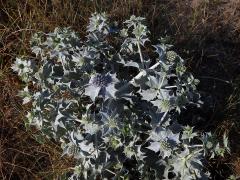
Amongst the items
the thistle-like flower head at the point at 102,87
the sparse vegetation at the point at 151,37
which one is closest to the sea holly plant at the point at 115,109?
the thistle-like flower head at the point at 102,87

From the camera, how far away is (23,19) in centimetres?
328

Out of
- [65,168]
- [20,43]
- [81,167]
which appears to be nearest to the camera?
[81,167]

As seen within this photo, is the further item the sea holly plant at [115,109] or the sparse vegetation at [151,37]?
the sparse vegetation at [151,37]

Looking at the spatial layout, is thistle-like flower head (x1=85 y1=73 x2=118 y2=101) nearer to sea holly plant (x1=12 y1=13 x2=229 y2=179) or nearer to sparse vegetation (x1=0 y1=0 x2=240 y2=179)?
sea holly plant (x1=12 y1=13 x2=229 y2=179)

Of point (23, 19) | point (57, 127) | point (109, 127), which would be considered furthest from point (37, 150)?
point (23, 19)

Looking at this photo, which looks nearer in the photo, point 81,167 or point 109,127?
point 109,127

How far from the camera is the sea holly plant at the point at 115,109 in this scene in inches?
91.1

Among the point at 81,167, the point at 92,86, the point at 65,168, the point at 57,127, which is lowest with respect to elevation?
the point at 65,168

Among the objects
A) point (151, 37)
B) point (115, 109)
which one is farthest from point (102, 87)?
point (151, 37)

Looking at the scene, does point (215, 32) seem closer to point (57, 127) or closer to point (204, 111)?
point (204, 111)

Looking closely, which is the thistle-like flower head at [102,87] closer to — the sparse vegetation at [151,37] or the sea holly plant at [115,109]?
the sea holly plant at [115,109]

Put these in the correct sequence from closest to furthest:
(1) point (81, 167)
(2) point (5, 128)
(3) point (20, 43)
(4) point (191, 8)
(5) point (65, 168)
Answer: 1. (1) point (81, 167)
2. (5) point (65, 168)
3. (2) point (5, 128)
4. (3) point (20, 43)
5. (4) point (191, 8)

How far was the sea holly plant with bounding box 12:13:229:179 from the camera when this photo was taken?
231cm

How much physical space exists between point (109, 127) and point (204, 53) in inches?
49.7
